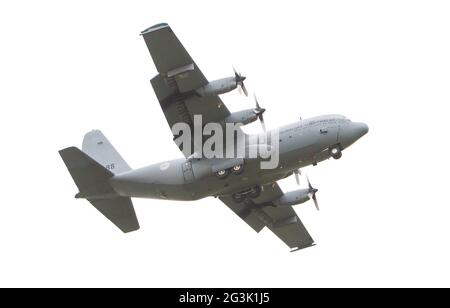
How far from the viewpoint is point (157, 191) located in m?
42.6

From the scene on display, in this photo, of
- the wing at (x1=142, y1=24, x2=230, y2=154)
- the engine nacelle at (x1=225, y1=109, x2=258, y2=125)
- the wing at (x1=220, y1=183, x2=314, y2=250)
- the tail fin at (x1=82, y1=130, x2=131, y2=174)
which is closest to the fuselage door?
the wing at (x1=142, y1=24, x2=230, y2=154)

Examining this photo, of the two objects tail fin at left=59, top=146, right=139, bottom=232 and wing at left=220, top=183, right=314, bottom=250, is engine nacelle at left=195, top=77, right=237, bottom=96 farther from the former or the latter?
wing at left=220, top=183, right=314, bottom=250

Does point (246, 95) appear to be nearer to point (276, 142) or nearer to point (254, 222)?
point (276, 142)

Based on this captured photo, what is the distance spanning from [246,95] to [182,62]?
125 inches

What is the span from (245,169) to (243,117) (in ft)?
7.85

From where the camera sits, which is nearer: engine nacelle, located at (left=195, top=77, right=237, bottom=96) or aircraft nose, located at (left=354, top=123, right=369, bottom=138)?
engine nacelle, located at (left=195, top=77, right=237, bottom=96)

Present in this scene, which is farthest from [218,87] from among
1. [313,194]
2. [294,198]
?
[313,194]

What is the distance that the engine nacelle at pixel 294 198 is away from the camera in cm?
4606

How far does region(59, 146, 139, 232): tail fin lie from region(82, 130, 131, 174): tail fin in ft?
6.49

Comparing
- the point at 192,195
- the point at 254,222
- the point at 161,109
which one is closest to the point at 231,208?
the point at 254,222

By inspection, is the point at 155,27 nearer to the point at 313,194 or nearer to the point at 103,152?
the point at 103,152

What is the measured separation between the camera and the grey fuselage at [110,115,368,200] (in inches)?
1604

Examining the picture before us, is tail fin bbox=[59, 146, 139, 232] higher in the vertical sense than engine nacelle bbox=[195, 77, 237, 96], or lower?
lower

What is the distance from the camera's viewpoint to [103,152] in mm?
46406
